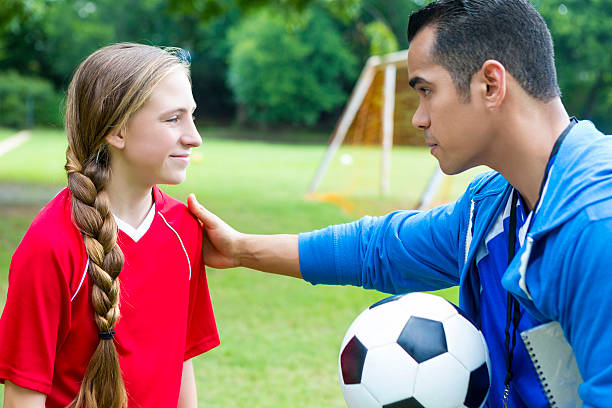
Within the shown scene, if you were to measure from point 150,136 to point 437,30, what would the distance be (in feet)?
3.09

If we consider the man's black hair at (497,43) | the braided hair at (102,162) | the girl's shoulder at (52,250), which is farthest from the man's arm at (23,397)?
the man's black hair at (497,43)

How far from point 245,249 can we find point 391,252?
1.84 ft

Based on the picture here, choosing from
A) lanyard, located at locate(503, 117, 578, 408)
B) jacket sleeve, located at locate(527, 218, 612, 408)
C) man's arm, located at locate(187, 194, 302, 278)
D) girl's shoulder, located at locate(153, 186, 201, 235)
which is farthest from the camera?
man's arm, located at locate(187, 194, 302, 278)

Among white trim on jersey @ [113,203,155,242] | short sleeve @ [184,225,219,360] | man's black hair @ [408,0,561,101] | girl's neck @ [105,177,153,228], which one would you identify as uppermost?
man's black hair @ [408,0,561,101]

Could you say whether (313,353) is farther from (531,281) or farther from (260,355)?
(531,281)

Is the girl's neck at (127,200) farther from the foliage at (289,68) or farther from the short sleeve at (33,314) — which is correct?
the foliage at (289,68)

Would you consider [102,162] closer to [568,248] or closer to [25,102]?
[568,248]

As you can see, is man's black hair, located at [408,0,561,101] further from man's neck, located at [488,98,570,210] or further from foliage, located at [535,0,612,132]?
foliage, located at [535,0,612,132]

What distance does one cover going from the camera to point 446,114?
1946 mm

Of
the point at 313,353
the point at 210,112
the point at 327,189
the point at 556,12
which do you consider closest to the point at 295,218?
the point at 327,189

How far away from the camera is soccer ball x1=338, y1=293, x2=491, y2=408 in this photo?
197 cm

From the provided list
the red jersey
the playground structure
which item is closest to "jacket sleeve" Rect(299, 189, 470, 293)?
the red jersey

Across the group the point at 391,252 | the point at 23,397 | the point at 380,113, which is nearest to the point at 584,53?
the point at 380,113

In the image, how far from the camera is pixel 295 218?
30.4 feet
